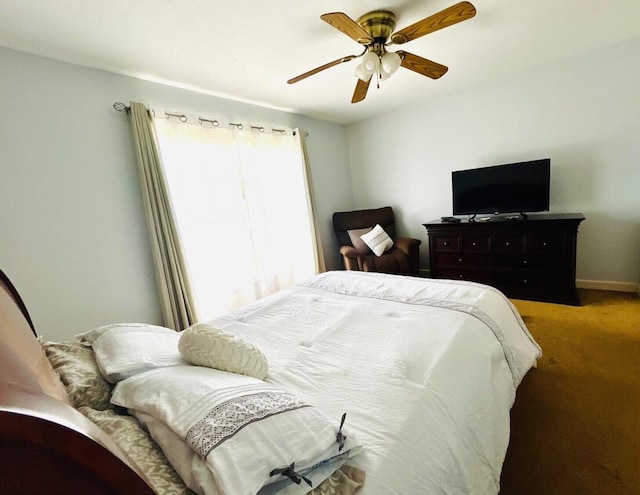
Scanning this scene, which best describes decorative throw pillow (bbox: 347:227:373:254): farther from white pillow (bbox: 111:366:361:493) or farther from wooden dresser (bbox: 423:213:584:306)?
white pillow (bbox: 111:366:361:493)

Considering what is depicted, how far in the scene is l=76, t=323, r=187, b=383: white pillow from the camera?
38.2 inches

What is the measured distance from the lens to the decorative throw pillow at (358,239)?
402 cm

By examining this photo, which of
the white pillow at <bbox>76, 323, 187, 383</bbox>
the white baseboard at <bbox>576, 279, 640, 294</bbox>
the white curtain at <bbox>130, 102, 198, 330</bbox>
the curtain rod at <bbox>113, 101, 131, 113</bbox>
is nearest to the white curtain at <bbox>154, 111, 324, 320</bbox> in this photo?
the white curtain at <bbox>130, 102, 198, 330</bbox>

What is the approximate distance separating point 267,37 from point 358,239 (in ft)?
8.52

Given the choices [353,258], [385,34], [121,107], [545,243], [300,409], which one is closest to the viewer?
[300,409]

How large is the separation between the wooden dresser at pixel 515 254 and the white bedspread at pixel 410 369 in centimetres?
172

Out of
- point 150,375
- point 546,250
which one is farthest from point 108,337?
point 546,250

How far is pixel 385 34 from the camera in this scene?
2.07m

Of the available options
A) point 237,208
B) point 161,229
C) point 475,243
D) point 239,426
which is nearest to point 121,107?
point 161,229

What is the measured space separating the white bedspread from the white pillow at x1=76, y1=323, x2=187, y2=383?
401 mm

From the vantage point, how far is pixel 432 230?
369cm

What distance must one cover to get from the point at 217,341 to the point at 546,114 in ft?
13.4

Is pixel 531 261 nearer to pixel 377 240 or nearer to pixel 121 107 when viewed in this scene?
pixel 377 240

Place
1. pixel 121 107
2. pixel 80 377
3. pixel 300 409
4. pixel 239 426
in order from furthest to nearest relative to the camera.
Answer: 1. pixel 121 107
2. pixel 80 377
3. pixel 300 409
4. pixel 239 426
